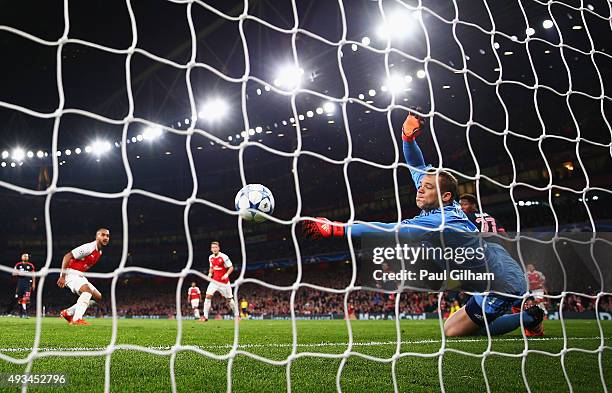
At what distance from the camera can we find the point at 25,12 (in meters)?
13.4

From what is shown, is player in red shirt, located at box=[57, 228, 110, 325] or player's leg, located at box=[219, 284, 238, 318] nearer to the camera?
player's leg, located at box=[219, 284, 238, 318]

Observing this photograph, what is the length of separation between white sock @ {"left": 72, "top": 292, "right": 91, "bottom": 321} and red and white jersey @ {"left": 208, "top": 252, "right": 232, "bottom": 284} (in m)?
2.77

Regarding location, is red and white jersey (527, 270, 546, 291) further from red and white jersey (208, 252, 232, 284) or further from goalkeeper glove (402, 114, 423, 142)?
goalkeeper glove (402, 114, 423, 142)

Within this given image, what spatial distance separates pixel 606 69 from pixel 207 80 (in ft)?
45.2

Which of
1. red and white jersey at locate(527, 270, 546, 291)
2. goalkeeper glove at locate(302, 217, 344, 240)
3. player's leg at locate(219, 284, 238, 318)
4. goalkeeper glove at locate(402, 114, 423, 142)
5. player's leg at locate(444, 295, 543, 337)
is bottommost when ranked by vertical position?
player's leg at locate(444, 295, 543, 337)

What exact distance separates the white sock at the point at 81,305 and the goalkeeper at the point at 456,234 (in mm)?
4104

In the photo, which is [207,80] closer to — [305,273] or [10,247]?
[305,273]

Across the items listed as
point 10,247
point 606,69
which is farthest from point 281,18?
point 10,247

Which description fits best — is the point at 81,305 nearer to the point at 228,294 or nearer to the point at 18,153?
the point at 228,294

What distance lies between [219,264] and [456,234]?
659 centimetres

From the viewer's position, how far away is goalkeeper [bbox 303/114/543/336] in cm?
379

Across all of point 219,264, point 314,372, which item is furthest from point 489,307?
point 219,264

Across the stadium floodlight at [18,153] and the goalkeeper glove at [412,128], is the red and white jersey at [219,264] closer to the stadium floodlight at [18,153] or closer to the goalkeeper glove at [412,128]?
the goalkeeper glove at [412,128]

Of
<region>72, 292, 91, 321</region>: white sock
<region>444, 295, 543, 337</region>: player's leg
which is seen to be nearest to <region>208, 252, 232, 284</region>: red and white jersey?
<region>72, 292, 91, 321</region>: white sock
